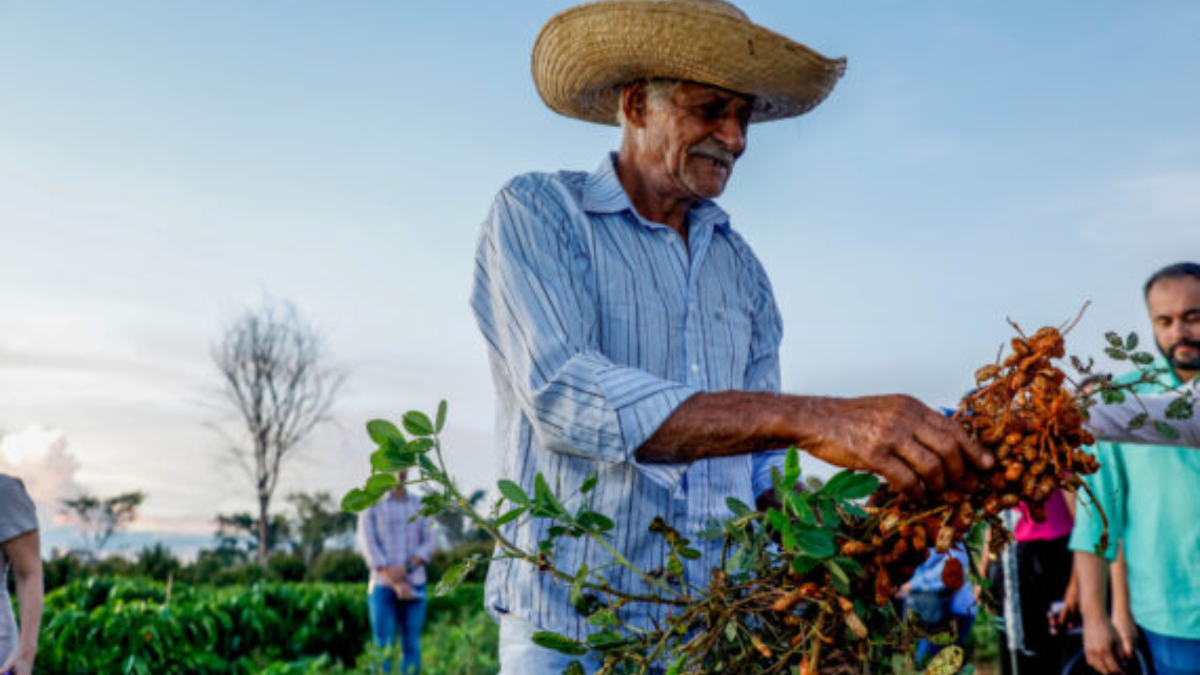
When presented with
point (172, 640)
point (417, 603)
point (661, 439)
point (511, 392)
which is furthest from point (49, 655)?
point (661, 439)

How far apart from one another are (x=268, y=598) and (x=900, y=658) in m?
11.1

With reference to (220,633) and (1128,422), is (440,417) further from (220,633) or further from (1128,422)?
(220,633)

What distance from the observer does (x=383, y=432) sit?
1.52 m

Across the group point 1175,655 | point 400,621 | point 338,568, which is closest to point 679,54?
point 1175,655

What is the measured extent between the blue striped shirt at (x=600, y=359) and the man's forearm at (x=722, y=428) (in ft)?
0.07

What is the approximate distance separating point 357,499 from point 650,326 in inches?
29.2

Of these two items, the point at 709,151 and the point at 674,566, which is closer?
the point at 674,566

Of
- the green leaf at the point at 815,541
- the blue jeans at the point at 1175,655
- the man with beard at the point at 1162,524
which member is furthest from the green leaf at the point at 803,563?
the blue jeans at the point at 1175,655

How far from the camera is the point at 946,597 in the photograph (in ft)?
23.1

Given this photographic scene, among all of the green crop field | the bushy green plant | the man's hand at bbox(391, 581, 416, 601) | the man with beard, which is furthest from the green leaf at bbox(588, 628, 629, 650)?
the bushy green plant

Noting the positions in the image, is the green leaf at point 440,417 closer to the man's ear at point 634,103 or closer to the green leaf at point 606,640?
the green leaf at point 606,640

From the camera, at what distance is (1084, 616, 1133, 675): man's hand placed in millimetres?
4195

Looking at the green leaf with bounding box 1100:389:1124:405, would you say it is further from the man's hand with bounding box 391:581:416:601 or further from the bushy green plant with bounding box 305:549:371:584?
the bushy green plant with bounding box 305:549:371:584

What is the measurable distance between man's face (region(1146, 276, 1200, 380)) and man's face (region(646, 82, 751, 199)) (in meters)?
2.29
